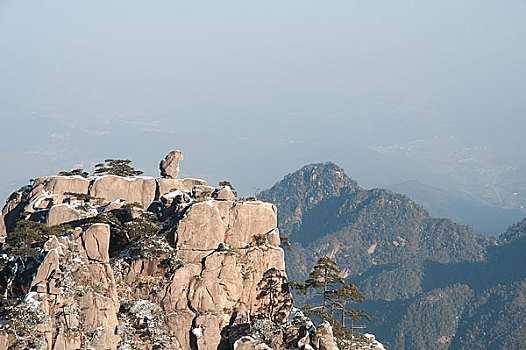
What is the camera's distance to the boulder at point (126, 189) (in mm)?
64500

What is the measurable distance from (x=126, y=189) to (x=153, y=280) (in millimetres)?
13604

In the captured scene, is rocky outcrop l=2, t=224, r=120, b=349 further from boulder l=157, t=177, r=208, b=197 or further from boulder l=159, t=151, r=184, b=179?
boulder l=159, t=151, r=184, b=179

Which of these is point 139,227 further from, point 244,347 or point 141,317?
point 244,347

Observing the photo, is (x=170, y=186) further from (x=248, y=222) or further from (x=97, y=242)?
(x=97, y=242)

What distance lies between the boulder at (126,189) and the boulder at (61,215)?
15.7 feet

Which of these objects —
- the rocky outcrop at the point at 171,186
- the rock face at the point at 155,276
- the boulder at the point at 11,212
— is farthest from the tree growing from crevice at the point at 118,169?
the rock face at the point at 155,276

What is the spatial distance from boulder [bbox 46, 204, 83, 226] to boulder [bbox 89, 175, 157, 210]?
4.80m

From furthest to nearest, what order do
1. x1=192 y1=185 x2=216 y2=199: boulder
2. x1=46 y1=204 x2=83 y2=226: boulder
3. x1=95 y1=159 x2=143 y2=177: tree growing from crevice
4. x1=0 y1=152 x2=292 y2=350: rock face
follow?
x1=95 y1=159 x2=143 y2=177: tree growing from crevice → x1=192 y1=185 x2=216 y2=199: boulder → x1=46 y1=204 x2=83 y2=226: boulder → x1=0 y1=152 x2=292 y2=350: rock face

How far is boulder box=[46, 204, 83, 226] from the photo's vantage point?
2327 inches

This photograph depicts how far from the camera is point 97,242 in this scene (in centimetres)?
5406

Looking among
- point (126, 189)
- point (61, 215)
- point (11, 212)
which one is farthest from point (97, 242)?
point (11, 212)

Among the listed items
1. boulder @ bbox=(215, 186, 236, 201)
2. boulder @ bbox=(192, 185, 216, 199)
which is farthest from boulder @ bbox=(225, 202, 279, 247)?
boulder @ bbox=(192, 185, 216, 199)

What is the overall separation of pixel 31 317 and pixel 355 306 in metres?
148

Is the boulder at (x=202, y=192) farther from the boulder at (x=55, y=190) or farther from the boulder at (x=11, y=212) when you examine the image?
the boulder at (x=11, y=212)
